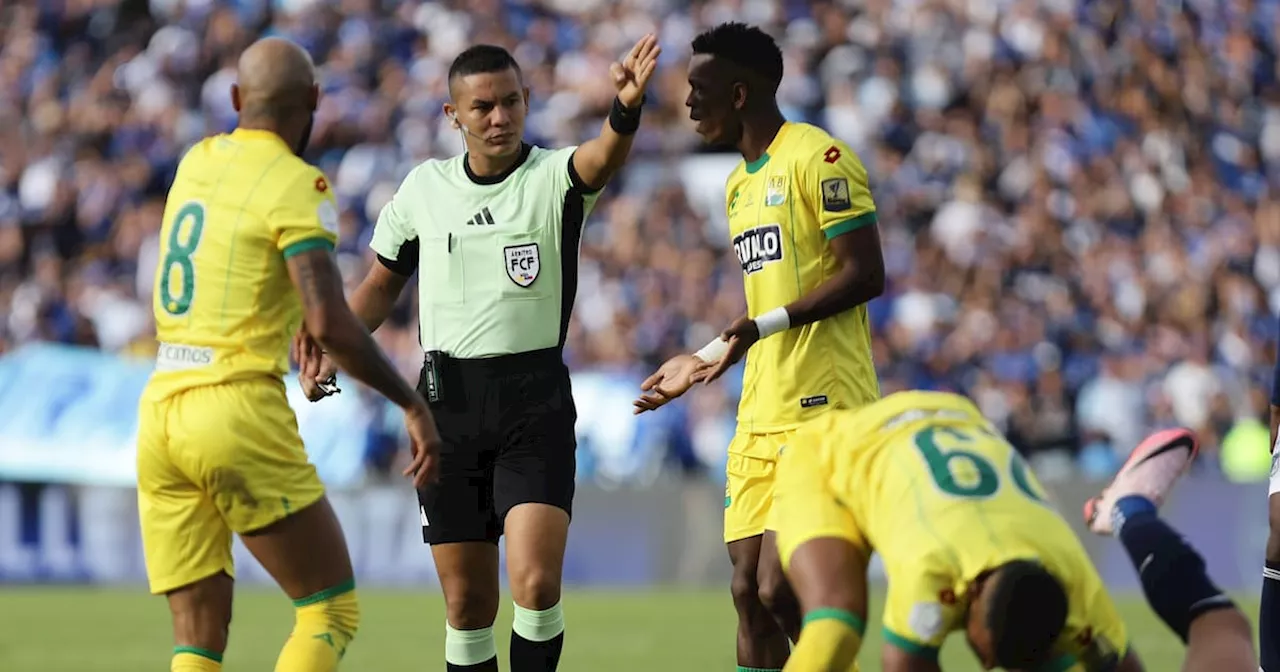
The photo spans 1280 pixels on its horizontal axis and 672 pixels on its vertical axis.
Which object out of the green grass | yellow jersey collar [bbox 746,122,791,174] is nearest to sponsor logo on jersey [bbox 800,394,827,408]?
yellow jersey collar [bbox 746,122,791,174]

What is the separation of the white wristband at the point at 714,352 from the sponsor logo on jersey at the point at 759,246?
1.96 ft

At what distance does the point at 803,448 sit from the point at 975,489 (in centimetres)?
74

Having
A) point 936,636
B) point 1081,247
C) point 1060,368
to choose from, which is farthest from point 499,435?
point 1081,247

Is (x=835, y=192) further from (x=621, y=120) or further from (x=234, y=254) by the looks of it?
(x=234, y=254)

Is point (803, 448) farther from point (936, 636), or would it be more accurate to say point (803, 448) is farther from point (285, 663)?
point (285, 663)

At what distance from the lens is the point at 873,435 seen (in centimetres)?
607

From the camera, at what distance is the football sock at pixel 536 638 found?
7715 millimetres

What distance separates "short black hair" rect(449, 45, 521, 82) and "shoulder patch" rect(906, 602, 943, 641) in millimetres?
3393

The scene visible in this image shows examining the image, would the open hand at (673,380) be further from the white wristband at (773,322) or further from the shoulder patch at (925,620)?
the shoulder patch at (925,620)

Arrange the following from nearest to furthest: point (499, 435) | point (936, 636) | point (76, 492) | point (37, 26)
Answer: point (936, 636) → point (499, 435) → point (76, 492) → point (37, 26)

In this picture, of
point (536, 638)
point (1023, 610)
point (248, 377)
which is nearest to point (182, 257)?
point (248, 377)

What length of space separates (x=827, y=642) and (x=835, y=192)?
236cm

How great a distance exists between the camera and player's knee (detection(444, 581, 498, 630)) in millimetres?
7941

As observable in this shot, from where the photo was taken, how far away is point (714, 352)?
24.1 feet
